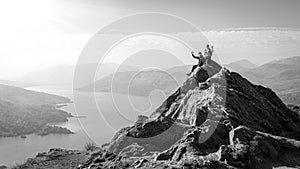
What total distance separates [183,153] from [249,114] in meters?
9.54

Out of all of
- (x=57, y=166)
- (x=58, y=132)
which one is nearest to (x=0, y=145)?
(x=58, y=132)

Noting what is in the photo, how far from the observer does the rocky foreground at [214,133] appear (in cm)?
1814

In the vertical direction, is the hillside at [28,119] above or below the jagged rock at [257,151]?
above

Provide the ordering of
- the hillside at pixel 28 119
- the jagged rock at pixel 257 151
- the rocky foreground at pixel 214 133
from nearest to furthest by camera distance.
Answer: the jagged rock at pixel 257 151 < the rocky foreground at pixel 214 133 < the hillside at pixel 28 119

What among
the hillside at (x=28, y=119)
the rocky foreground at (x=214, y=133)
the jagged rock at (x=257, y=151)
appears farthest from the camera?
the hillside at (x=28, y=119)

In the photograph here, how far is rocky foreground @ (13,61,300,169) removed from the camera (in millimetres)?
18141

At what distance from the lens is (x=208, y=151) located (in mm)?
20453

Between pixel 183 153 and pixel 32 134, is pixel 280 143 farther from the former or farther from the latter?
pixel 32 134

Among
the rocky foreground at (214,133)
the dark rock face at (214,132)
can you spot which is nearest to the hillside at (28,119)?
the rocky foreground at (214,133)

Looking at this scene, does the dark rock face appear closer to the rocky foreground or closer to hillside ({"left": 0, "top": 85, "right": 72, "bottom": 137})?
the rocky foreground

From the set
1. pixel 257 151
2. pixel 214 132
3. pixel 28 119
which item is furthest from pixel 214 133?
pixel 28 119

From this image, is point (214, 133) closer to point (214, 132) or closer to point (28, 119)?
point (214, 132)

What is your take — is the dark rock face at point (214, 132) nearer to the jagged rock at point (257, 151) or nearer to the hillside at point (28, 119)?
the jagged rock at point (257, 151)

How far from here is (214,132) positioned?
22.0 metres
